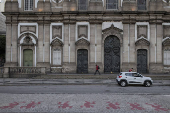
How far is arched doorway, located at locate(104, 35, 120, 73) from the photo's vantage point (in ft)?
98.7

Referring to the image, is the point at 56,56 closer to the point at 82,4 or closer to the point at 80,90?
the point at 82,4

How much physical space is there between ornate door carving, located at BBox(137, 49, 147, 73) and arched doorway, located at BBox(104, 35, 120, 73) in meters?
3.52

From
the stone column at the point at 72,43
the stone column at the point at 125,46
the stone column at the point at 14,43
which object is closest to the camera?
the stone column at the point at 125,46

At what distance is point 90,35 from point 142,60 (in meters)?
10.2

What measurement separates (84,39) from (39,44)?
8.07 meters

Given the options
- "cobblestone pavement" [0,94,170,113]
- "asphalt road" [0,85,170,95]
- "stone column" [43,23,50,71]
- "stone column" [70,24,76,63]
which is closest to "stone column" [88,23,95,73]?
"stone column" [70,24,76,63]

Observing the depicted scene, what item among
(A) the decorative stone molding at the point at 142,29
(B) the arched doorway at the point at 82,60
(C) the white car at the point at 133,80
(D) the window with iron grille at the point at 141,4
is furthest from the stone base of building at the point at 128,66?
(D) the window with iron grille at the point at 141,4

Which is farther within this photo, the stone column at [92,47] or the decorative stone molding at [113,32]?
the decorative stone molding at [113,32]

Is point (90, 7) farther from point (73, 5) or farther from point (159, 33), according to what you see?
point (159, 33)

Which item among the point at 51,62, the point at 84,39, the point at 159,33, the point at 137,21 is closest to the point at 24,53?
the point at 51,62

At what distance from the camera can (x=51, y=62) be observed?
3028 centimetres

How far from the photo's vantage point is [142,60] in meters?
30.0

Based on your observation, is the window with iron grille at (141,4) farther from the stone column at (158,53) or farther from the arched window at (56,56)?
the arched window at (56,56)

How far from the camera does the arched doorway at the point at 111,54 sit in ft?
98.7
